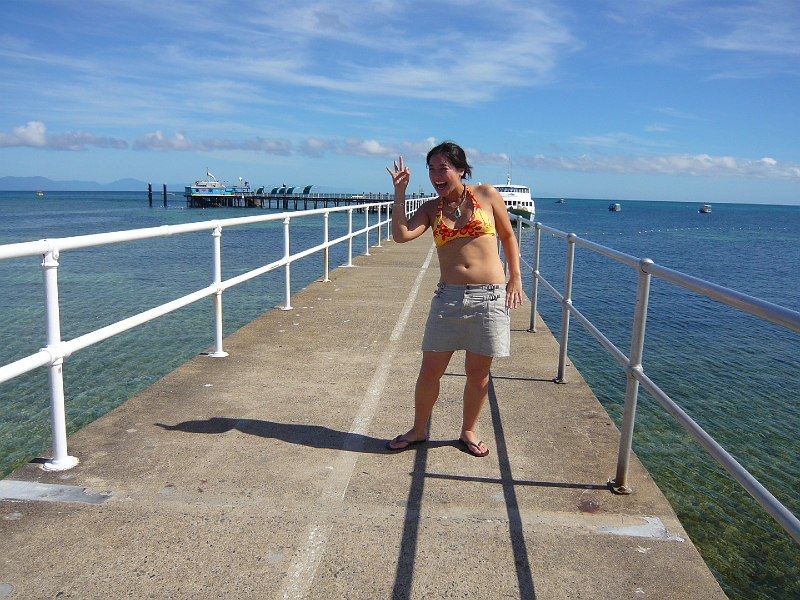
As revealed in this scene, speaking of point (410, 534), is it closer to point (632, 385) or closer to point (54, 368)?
point (632, 385)

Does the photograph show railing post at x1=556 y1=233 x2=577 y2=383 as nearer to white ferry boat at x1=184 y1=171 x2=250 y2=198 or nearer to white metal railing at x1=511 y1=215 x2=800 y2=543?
white metal railing at x1=511 y1=215 x2=800 y2=543

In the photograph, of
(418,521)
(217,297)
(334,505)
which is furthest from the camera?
(217,297)

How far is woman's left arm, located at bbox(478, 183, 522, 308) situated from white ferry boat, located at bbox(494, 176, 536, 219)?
184ft

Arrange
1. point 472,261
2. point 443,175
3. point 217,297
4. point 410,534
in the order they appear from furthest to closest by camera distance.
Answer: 1. point 217,297
2. point 472,261
3. point 443,175
4. point 410,534

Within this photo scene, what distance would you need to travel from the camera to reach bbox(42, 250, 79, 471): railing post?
324 centimetres

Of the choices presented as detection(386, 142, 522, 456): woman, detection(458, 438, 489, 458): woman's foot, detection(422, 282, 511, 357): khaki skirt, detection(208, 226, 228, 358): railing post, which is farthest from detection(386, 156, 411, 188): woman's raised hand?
detection(208, 226, 228, 358): railing post

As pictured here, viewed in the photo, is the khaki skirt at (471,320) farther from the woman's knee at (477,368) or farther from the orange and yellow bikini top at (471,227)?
the orange and yellow bikini top at (471,227)

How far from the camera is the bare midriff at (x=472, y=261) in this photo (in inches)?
143

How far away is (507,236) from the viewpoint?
12.3ft

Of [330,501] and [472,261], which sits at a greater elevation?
[472,261]

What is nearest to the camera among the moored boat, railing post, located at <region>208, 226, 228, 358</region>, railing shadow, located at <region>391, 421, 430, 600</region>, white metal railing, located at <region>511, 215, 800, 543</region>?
white metal railing, located at <region>511, 215, 800, 543</region>

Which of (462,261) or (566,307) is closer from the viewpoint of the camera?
(462,261)

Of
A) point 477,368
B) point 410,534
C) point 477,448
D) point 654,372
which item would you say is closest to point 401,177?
point 477,368

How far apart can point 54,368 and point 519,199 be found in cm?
6480
